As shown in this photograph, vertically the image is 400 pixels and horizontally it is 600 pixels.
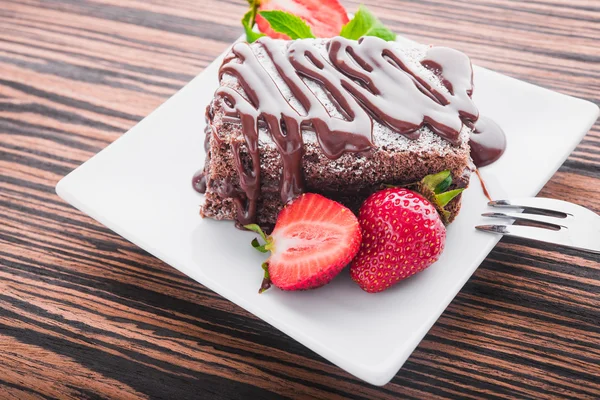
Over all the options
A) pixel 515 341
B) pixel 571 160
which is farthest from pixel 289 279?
pixel 571 160

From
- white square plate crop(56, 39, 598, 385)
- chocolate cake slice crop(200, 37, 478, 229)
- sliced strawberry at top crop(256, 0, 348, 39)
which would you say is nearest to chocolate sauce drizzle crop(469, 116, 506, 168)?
white square plate crop(56, 39, 598, 385)

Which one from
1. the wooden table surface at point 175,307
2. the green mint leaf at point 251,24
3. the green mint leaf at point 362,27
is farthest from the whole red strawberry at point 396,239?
the green mint leaf at point 251,24

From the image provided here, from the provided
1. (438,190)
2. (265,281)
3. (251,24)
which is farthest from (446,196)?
(251,24)

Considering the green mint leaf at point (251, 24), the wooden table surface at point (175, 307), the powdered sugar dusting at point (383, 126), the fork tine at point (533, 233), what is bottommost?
the wooden table surface at point (175, 307)

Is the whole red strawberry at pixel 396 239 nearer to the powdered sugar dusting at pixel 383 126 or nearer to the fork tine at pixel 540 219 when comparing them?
the powdered sugar dusting at pixel 383 126

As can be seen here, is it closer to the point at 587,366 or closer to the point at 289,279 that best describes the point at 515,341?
the point at 587,366

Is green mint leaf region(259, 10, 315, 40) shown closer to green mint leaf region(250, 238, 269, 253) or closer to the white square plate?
the white square plate
